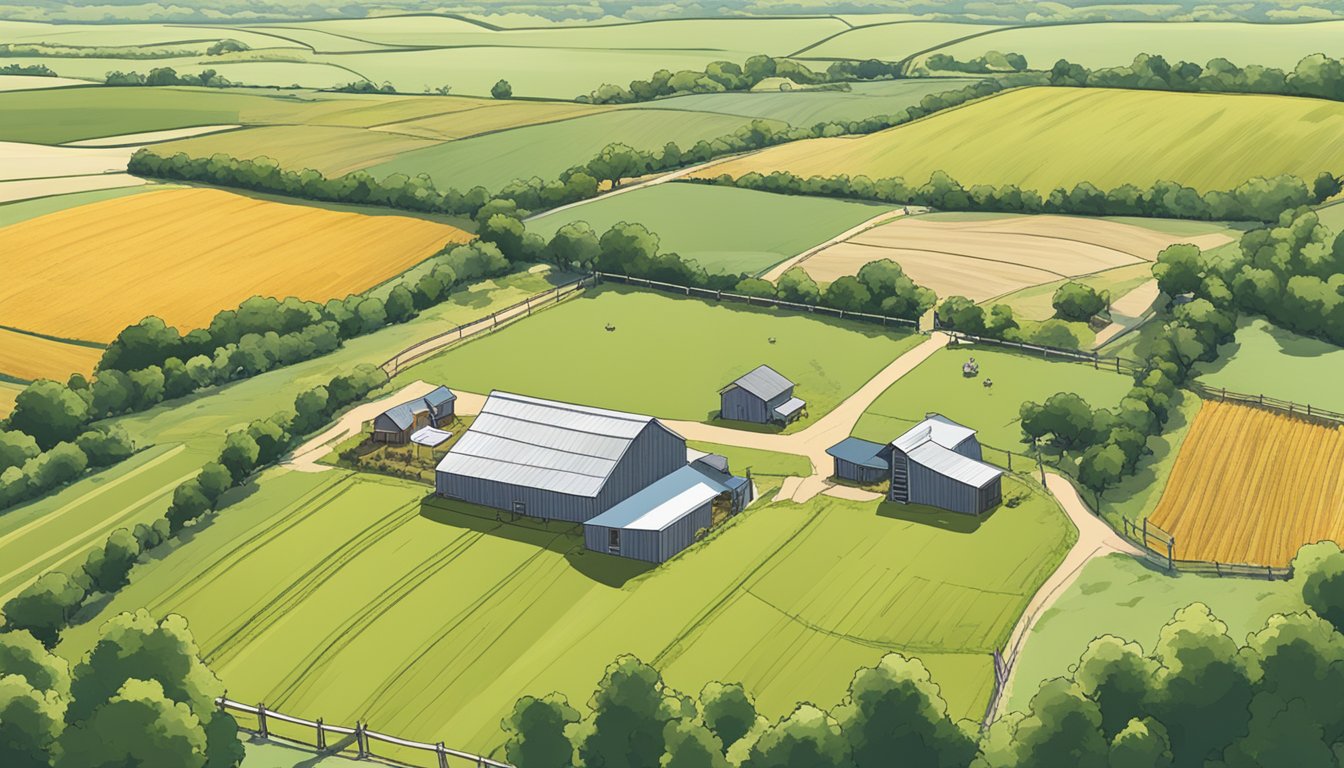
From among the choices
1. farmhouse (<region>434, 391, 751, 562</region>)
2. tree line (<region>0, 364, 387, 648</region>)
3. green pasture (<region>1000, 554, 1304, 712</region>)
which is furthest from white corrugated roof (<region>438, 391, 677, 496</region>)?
green pasture (<region>1000, 554, 1304, 712</region>)

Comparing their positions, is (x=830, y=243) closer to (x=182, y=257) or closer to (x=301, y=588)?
(x=182, y=257)

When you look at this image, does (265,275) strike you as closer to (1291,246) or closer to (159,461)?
(159,461)

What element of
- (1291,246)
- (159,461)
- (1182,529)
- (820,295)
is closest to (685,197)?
(820,295)

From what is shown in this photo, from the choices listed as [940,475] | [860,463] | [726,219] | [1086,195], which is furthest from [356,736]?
[1086,195]

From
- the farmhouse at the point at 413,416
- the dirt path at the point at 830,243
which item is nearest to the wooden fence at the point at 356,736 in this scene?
the farmhouse at the point at 413,416

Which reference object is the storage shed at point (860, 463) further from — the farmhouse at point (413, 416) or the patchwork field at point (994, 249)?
the patchwork field at point (994, 249)

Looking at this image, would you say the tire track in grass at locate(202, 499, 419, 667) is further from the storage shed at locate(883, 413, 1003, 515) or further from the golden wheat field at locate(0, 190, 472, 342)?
the golden wheat field at locate(0, 190, 472, 342)
